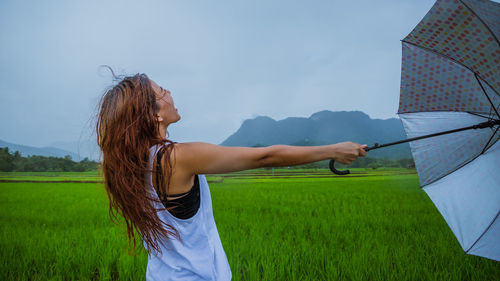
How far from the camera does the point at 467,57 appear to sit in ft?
6.32

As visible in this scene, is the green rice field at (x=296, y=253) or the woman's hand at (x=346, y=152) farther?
the green rice field at (x=296, y=253)

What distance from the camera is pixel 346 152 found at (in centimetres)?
142

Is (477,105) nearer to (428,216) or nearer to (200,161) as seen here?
(200,161)

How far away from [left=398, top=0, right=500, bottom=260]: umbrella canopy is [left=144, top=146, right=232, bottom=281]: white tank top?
1.89 metres

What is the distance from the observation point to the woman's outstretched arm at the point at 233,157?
1.17 m

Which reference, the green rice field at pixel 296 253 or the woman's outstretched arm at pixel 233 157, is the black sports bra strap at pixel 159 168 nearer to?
the woman's outstretched arm at pixel 233 157

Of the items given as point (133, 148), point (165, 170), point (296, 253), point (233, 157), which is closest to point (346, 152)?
point (233, 157)

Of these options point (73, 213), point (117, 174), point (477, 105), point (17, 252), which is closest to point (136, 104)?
point (117, 174)

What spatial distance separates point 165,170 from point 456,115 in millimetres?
2343

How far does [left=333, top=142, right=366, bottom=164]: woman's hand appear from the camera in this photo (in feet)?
4.61

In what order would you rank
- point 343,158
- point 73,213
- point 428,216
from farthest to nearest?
1. point 73,213
2. point 428,216
3. point 343,158

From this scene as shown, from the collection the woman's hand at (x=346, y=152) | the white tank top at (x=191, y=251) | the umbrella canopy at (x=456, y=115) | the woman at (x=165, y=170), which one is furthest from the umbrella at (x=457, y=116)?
the white tank top at (x=191, y=251)

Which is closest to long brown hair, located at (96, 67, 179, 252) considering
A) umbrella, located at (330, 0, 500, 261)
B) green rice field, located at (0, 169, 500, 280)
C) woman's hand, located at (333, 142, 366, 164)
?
green rice field, located at (0, 169, 500, 280)

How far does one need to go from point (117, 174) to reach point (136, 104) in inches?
12.7
